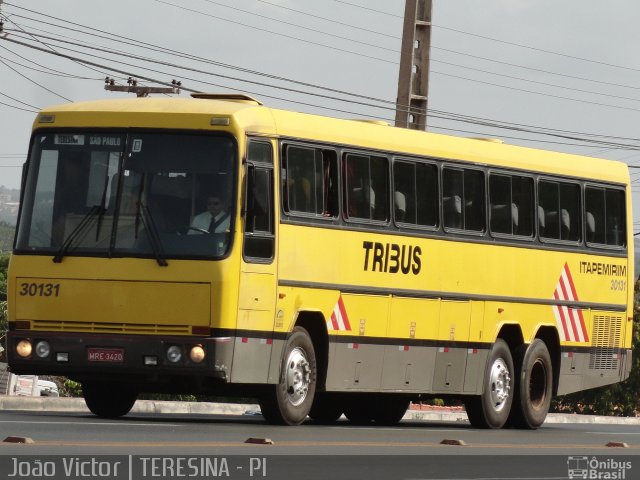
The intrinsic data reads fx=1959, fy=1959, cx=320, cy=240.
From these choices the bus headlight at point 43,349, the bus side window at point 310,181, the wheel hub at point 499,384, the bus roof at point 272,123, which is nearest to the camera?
the bus headlight at point 43,349

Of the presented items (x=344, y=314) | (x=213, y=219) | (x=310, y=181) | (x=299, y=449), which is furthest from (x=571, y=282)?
(x=299, y=449)

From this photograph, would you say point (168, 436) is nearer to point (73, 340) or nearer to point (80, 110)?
point (73, 340)

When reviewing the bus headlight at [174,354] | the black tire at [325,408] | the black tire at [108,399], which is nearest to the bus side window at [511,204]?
the black tire at [325,408]

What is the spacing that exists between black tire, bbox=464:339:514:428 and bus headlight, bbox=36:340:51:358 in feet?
21.6

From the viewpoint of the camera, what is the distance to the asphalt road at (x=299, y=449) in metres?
13.9

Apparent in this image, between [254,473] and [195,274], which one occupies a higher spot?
[195,274]

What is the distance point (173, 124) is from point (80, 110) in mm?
1107

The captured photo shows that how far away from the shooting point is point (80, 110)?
20250 mm

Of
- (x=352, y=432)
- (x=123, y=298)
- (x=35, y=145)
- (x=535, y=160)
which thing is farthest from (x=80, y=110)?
(x=535, y=160)

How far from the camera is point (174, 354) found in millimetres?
19250

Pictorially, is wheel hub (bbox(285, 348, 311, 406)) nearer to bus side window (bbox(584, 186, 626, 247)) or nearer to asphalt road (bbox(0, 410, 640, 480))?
asphalt road (bbox(0, 410, 640, 480))

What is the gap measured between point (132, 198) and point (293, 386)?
264cm

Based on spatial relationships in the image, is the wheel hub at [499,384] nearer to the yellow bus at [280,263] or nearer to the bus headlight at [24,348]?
the yellow bus at [280,263]

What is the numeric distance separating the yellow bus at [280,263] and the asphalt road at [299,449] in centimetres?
71
